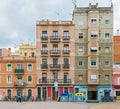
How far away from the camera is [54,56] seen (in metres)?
75.3

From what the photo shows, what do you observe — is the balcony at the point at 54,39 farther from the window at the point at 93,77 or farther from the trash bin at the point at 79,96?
the trash bin at the point at 79,96

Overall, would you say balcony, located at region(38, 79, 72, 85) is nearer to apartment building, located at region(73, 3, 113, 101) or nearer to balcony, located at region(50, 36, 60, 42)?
apartment building, located at region(73, 3, 113, 101)

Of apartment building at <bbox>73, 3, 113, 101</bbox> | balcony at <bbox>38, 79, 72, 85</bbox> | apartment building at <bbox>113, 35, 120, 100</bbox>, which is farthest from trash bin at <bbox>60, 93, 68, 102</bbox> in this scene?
apartment building at <bbox>113, 35, 120, 100</bbox>

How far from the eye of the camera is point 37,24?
249 ft

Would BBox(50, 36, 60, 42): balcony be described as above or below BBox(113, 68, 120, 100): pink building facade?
above

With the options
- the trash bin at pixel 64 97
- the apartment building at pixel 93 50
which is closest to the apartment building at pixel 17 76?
the trash bin at pixel 64 97

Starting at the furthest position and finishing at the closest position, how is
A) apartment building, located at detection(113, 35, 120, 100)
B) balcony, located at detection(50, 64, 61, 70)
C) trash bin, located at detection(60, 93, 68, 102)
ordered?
apartment building, located at detection(113, 35, 120, 100)
balcony, located at detection(50, 64, 61, 70)
trash bin, located at detection(60, 93, 68, 102)

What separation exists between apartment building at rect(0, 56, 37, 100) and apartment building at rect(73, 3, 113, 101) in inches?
364

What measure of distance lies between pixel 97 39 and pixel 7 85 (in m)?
20.7

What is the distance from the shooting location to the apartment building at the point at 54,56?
244 feet

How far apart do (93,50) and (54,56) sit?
316 inches

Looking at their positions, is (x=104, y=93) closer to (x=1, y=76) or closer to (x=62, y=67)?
(x=62, y=67)

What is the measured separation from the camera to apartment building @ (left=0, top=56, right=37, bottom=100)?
247 ft

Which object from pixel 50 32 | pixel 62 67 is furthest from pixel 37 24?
pixel 62 67
